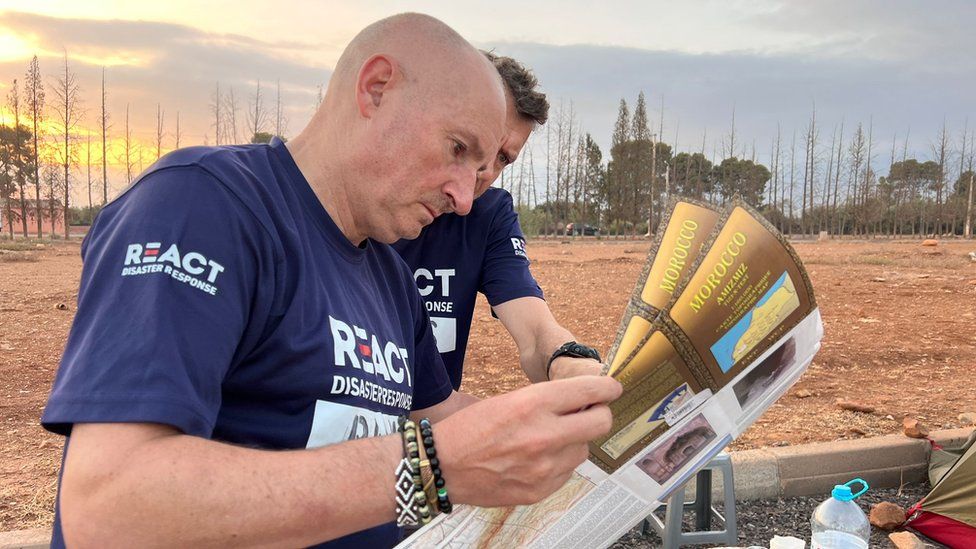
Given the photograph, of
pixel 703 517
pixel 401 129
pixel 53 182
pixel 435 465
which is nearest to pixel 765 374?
pixel 435 465

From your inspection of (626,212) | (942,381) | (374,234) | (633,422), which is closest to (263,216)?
(374,234)

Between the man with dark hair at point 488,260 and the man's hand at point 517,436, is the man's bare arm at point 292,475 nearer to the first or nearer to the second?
the man's hand at point 517,436

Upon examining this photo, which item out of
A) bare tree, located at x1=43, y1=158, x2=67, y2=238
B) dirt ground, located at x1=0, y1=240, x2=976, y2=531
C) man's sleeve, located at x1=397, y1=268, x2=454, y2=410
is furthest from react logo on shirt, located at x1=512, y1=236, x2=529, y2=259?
bare tree, located at x1=43, y1=158, x2=67, y2=238

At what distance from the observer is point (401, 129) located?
1.40 metres

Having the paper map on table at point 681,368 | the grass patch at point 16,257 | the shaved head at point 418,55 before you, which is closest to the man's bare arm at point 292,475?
the paper map on table at point 681,368

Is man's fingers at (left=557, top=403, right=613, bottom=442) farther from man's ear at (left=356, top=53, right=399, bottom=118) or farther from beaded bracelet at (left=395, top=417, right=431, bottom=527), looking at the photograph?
man's ear at (left=356, top=53, right=399, bottom=118)

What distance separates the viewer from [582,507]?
4.55 ft

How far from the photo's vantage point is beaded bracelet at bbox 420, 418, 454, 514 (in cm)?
106

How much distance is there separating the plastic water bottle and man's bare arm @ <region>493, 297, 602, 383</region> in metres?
0.98

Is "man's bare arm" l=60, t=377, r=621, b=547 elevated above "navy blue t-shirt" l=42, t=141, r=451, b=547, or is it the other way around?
"navy blue t-shirt" l=42, t=141, r=451, b=547

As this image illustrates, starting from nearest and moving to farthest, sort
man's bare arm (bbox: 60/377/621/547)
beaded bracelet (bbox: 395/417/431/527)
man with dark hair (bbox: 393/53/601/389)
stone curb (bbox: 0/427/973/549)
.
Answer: man's bare arm (bbox: 60/377/621/547), beaded bracelet (bbox: 395/417/431/527), man with dark hair (bbox: 393/53/601/389), stone curb (bbox: 0/427/973/549)

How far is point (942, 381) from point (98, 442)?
23.0 ft

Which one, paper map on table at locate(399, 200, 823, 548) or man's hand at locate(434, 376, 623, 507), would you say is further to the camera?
paper map on table at locate(399, 200, 823, 548)

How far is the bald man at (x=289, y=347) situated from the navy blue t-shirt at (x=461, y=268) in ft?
3.89
